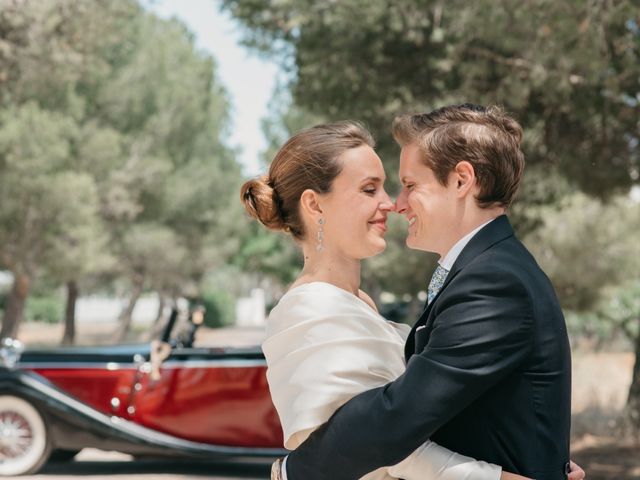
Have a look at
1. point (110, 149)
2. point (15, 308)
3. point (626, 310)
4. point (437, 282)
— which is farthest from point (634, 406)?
point (15, 308)

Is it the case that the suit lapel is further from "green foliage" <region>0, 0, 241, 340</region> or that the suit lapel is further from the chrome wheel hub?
"green foliage" <region>0, 0, 241, 340</region>

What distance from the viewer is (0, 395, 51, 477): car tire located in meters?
8.93

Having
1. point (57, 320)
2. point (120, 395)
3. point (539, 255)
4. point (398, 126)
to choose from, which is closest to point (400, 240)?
point (539, 255)

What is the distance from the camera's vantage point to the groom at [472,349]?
76.2 inches

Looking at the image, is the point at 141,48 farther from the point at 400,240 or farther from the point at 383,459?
the point at 383,459

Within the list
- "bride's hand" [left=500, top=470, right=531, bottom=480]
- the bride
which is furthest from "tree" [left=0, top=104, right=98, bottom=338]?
"bride's hand" [left=500, top=470, right=531, bottom=480]

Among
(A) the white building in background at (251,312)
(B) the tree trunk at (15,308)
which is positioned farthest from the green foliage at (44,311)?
(B) the tree trunk at (15,308)

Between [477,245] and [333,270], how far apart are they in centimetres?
52

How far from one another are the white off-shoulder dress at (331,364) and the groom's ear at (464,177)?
40 centimetres

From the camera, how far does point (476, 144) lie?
212 centimetres

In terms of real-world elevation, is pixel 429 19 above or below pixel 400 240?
above

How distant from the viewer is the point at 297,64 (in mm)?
11859

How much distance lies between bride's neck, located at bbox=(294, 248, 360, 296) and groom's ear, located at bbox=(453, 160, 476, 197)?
487 mm

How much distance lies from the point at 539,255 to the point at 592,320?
34.5ft
